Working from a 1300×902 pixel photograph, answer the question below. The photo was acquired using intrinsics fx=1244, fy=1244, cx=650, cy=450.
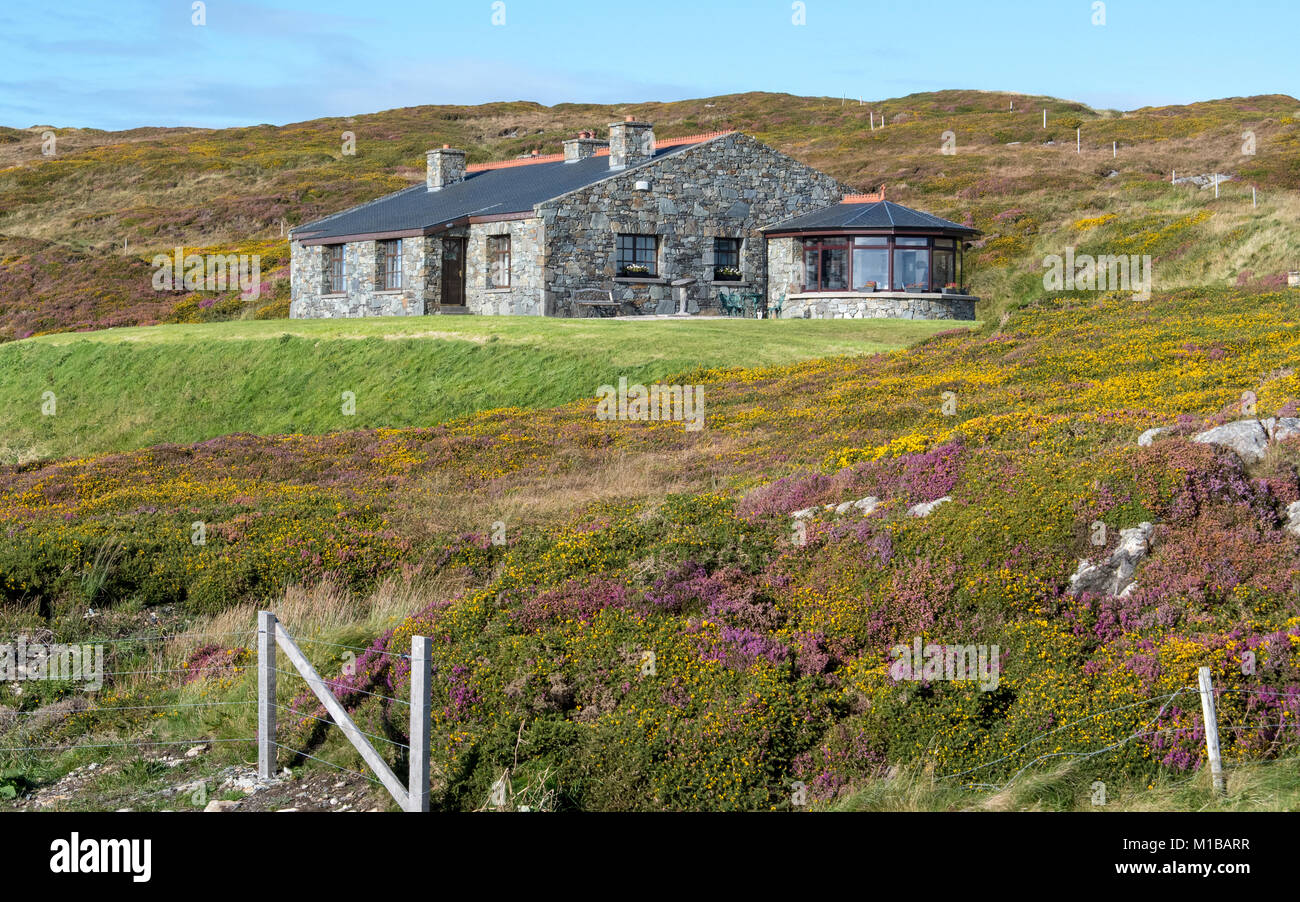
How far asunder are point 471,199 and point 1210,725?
38159mm

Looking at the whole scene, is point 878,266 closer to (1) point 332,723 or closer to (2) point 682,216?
→ (2) point 682,216

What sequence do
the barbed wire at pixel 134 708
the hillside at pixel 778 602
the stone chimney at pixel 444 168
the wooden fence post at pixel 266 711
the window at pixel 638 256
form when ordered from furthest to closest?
the stone chimney at pixel 444 168 < the window at pixel 638 256 < the barbed wire at pixel 134 708 < the wooden fence post at pixel 266 711 < the hillside at pixel 778 602

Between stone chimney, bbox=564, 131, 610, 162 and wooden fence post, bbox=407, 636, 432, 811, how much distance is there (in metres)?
38.4

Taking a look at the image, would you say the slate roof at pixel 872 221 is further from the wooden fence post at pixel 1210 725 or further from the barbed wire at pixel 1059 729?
the wooden fence post at pixel 1210 725

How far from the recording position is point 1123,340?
2112 centimetres

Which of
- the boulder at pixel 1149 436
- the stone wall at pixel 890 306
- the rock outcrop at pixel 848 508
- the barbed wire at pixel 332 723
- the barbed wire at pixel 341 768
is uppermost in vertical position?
the stone wall at pixel 890 306

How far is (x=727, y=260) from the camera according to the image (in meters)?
40.6

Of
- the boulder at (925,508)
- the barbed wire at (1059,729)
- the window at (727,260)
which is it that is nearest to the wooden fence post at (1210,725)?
the barbed wire at (1059,729)

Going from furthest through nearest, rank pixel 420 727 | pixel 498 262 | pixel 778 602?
1. pixel 498 262
2. pixel 778 602
3. pixel 420 727

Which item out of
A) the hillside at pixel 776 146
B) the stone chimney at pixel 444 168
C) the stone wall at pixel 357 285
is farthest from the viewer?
the stone chimney at pixel 444 168

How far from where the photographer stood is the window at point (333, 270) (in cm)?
4384

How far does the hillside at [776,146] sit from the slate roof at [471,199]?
198 inches

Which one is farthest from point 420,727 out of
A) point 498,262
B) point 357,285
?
point 357,285
